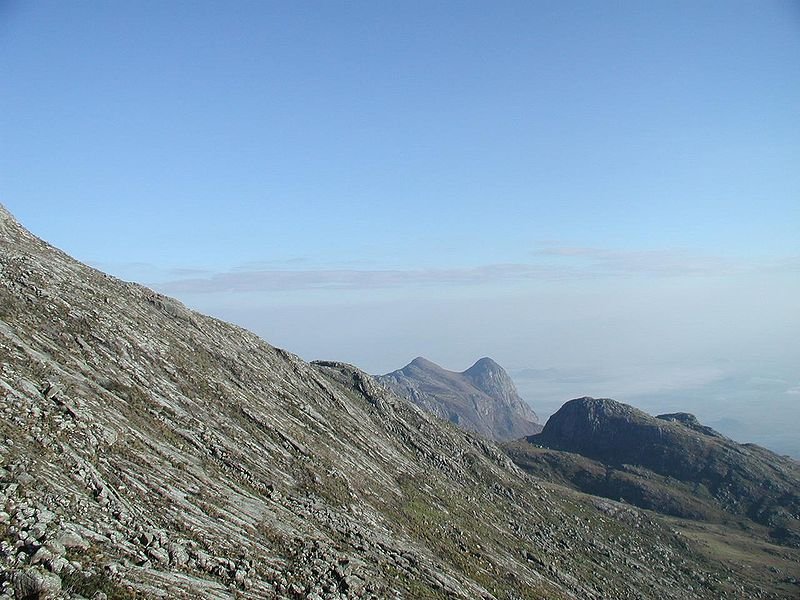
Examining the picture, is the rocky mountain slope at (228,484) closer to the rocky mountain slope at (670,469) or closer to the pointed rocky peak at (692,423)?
the rocky mountain slope at (670,469)

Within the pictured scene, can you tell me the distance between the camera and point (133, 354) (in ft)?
143

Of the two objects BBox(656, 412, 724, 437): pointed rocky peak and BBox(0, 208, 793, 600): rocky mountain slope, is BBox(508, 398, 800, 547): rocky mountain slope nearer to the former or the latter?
BBox(656, 412, 724, 437): pointed rocky peak

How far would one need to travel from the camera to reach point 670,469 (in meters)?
139

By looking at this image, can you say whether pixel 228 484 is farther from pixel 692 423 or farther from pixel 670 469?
pixel 692 423

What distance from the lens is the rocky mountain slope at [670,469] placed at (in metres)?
123

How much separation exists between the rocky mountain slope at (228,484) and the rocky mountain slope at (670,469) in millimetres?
46515

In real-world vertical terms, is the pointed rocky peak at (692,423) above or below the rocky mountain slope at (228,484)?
below

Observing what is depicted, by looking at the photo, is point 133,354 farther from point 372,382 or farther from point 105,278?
point 372,382

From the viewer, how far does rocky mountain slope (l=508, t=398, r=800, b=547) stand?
123 meters

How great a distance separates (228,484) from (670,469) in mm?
137022

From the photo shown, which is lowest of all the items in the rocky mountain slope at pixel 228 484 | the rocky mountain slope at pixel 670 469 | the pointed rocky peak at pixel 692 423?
the rocky mountain slope at pixel 670 469

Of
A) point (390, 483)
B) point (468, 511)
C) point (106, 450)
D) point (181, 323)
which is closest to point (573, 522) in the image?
point (468, 511)

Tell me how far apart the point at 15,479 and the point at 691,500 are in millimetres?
140163

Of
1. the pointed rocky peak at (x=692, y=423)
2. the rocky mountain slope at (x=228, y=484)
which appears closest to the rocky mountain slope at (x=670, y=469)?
the pointed rocky peak at (x=692, y=423)
